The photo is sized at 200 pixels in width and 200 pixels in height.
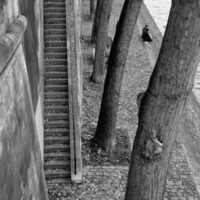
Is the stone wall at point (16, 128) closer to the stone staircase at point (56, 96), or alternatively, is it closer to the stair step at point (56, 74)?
the stone staircase at point (56, 96)

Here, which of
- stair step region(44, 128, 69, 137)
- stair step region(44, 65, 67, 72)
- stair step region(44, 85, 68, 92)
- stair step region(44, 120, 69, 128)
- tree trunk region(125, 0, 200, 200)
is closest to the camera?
tree trunk region(125, 0, 200, 200)

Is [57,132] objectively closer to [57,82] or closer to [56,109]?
[56,109]

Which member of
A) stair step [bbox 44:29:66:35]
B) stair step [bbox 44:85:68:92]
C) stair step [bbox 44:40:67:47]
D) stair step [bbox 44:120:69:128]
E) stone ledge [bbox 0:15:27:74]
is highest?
stone ledge [bbox 0:15:27:74]

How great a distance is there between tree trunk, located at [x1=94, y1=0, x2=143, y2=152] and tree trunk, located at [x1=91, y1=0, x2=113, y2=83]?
3971 mm

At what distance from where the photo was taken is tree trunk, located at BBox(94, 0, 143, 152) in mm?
9016

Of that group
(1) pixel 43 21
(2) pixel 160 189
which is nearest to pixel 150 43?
(1) pixel 43 21

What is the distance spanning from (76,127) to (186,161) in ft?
10.3

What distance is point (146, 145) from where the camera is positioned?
15.7ft

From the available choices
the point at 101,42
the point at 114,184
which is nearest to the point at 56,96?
the point at 114,184

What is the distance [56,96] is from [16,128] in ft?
20.2

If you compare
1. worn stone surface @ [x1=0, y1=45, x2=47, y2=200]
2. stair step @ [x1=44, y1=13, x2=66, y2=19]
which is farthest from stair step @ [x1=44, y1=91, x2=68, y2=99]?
worn stone surface @ [x1=0, y1=45, x2=47, y2=200]

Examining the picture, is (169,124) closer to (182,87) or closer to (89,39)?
(182,87)

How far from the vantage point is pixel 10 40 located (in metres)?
4.55

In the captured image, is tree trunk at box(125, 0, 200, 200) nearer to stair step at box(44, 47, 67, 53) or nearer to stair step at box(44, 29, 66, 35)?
stair step at box(44, 47, 67, 53)
